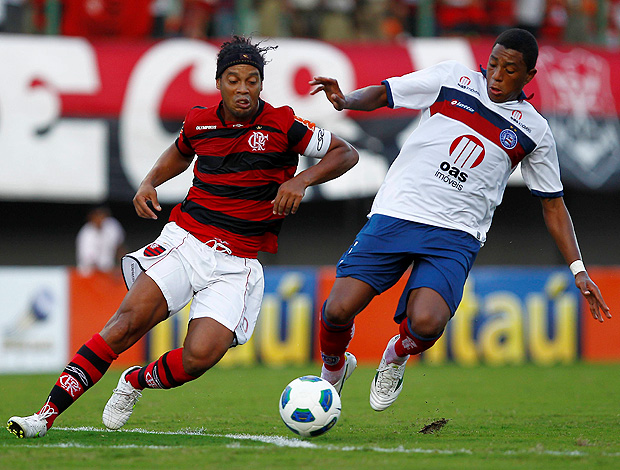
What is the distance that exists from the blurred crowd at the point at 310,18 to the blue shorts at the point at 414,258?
30.1 feet

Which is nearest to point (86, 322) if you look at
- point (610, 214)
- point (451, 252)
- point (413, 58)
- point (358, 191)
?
point (358, 191)

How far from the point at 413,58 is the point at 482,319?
4.34 m

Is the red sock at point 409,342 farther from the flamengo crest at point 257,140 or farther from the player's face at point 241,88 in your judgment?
the player's face at point 241,88

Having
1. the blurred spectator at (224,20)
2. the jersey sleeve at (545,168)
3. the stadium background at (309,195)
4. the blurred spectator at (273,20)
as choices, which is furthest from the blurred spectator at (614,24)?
the jersey sleeve at (545,168)

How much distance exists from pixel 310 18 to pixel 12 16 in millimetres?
4692

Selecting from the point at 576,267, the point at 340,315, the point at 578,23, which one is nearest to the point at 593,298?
the point at 576,267

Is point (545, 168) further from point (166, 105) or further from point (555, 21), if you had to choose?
point (555, 21)

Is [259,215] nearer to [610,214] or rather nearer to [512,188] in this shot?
[512,188]

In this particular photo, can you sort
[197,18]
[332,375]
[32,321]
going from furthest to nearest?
1. [197,18]
2. [32,321]
3. [332,375]

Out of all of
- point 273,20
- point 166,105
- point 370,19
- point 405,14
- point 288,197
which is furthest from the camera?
point 405,14

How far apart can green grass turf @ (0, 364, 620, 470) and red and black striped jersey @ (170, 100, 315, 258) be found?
1311 mm

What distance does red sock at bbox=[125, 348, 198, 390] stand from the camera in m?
5.70

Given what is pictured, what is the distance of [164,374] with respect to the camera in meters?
5.73

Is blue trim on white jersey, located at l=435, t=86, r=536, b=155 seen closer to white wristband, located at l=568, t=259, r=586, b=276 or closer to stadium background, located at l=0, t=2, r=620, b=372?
white wristband, located at l=568, t=259, r=586, b=276
